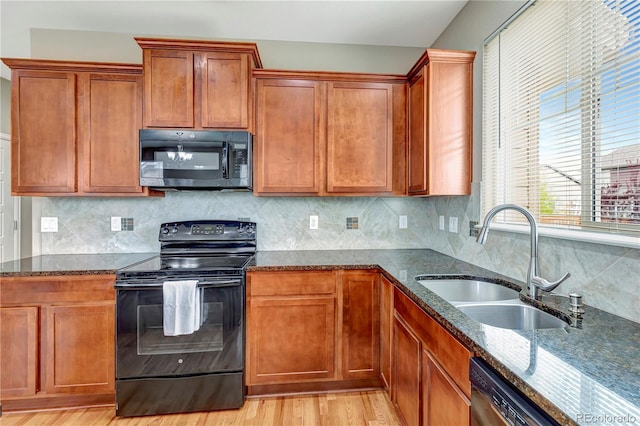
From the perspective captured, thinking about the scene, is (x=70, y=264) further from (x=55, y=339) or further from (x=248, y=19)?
(x=248, y=19)

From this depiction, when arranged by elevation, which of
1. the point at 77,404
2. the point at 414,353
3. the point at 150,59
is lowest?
the point at 77,404

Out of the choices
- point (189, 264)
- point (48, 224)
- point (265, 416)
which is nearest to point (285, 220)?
point (189, 264)

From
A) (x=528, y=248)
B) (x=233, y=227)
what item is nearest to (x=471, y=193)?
(x=528, y=248)

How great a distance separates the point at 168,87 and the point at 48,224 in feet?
4.97

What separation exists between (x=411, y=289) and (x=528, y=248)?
2.23ft

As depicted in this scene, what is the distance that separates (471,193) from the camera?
7.04 ft

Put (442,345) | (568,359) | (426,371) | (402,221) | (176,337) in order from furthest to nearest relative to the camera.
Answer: (402,221) < (176,337) < (426,371) < (442,345) < (568,359)

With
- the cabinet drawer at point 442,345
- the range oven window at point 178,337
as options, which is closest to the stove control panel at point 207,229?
the range oven window at point 178,337

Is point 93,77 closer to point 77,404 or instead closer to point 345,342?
point 77,404

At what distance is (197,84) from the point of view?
7.37 feet

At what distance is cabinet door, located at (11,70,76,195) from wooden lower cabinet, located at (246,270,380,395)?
1.62 meters

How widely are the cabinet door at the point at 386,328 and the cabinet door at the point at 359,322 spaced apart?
0.06m

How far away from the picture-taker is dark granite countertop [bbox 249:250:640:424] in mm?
662

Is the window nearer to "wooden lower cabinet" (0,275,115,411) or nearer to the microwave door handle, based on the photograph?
the microwave door handle
